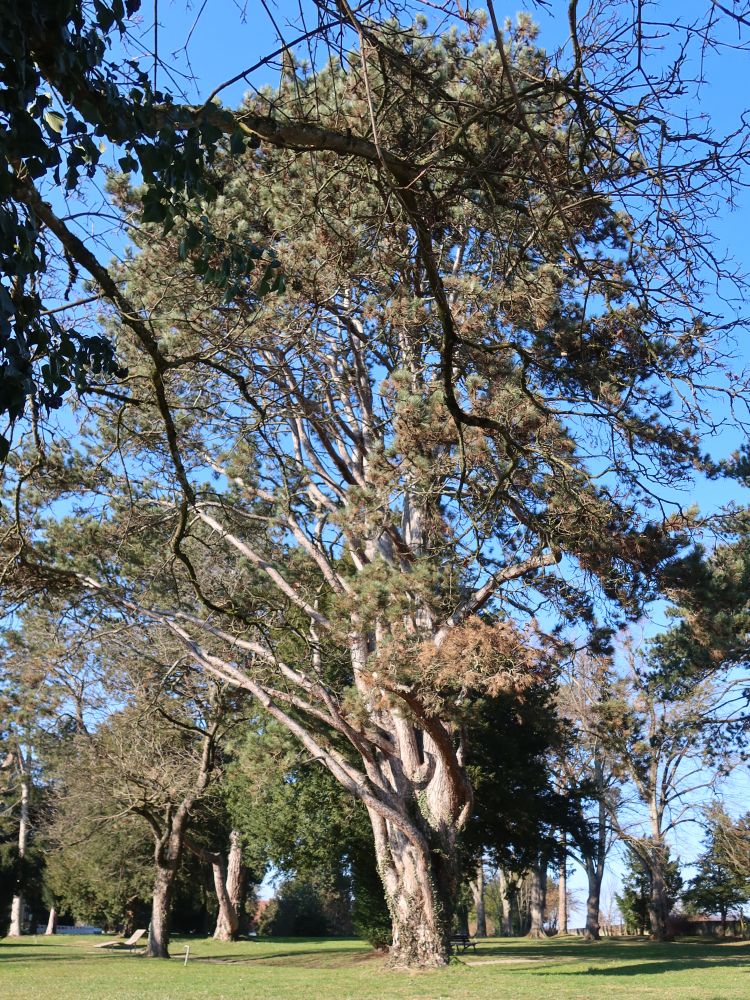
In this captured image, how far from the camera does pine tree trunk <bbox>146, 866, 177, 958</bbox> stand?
23266 mm

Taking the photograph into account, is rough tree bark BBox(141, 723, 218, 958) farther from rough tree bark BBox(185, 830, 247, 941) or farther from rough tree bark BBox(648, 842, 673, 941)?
rough tree bark BBox(648, 842, 673, 941)

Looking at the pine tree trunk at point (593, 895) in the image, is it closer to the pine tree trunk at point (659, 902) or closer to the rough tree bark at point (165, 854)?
the pine tree trunk at point (659, 902)

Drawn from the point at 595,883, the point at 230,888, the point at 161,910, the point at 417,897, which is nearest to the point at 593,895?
the point at 595,883

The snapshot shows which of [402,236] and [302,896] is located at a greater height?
[402,236]

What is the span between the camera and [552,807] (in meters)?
23.1

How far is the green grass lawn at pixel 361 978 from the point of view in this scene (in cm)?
1159

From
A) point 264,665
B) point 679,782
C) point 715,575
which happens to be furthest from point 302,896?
point 715,575

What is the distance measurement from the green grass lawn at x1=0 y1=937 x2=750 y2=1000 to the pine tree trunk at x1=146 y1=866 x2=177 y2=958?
0.64m

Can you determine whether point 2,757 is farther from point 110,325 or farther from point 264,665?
point 110,325

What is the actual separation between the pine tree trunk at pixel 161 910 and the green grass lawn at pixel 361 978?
2.10 ft

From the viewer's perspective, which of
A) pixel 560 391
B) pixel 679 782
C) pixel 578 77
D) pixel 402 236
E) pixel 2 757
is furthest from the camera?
pixel 2 757

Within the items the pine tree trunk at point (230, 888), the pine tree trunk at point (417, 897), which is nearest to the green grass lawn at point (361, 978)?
the pine tree trunk at point (417, 897)

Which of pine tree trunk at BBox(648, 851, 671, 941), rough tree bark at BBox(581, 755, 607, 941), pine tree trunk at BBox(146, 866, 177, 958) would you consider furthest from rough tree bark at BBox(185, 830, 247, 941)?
pine tree trunk at BBox(648, 851, 671, 941)

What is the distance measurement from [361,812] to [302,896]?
1156 inches
